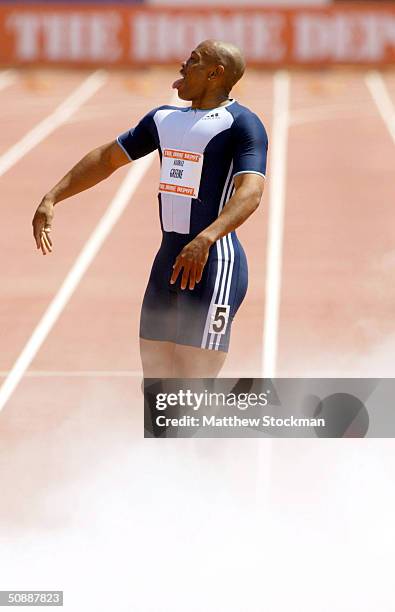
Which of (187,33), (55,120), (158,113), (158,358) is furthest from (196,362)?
(187,33)

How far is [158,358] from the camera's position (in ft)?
16.8

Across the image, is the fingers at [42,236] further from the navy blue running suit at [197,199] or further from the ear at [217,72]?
the ear at [217,72]

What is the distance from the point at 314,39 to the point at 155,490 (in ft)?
68.8

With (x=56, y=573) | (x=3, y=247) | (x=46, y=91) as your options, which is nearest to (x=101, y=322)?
(x=3, y=247)

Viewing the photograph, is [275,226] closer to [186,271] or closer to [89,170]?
[89,170]

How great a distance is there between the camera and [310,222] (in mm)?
13062

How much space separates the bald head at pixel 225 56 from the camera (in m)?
4.75

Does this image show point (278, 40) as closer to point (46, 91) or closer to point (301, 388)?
point (46, 91)

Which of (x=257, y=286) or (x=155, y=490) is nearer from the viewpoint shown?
(x=155, y=490)

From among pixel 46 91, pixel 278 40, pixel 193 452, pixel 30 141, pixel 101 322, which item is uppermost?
pixel 278 40

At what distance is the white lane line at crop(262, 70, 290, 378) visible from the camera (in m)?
8.91

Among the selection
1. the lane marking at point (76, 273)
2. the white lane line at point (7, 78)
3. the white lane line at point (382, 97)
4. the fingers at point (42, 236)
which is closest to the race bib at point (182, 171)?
the fingers at point (42, 236)

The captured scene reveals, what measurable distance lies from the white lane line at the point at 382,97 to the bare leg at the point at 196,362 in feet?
43.2

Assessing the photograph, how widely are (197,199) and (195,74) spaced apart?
0.50 metres
